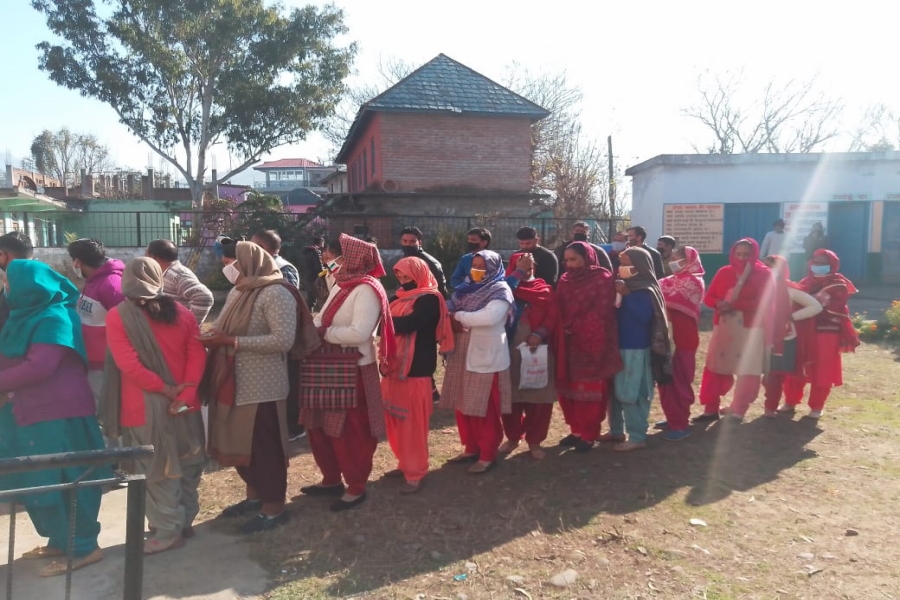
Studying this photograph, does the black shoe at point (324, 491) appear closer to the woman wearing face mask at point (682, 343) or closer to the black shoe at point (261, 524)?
the black shoe at point (261, 524)

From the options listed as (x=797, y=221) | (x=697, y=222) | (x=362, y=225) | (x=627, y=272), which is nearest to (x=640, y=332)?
(x=627, y=272)

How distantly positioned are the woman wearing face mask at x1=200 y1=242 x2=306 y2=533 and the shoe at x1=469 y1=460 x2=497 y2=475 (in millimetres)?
1526

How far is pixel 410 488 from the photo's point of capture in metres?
4.45

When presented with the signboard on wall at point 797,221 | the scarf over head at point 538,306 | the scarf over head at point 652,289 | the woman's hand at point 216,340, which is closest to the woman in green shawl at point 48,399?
the woman's hand at point 216,340

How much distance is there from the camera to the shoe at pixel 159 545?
362 cm

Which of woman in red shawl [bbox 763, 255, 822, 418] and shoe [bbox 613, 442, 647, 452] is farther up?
woman in red shawl [bbox 763, 255, 822, 418]

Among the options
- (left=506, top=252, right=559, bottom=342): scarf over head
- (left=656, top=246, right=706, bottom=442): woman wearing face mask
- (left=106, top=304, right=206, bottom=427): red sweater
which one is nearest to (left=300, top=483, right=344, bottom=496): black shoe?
(left=106, top=304, right=206, bottom=427): red sweater

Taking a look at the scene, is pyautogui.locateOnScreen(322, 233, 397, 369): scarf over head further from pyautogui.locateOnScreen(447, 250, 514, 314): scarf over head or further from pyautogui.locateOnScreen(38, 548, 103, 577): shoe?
pyautogui.locateOnScreen(38, 548, 103, 577): shoe

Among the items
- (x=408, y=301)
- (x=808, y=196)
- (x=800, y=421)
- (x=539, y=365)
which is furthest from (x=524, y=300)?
(x=808, y=196)

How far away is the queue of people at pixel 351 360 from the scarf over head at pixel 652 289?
0.02 m

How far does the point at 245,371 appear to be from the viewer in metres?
3.68

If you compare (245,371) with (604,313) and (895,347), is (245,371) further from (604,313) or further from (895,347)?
Answer: (895,347)

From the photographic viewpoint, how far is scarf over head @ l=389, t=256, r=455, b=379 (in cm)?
424

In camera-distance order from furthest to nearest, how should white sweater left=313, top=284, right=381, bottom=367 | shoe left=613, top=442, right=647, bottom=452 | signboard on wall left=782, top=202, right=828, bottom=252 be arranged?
1. signboard on wall left=782, top=202, right=828, bottom=252
2. shoe left=613, top=442, right=647, bottom=452
3. white sweater left=313, top=284, right=381, bottom=367
